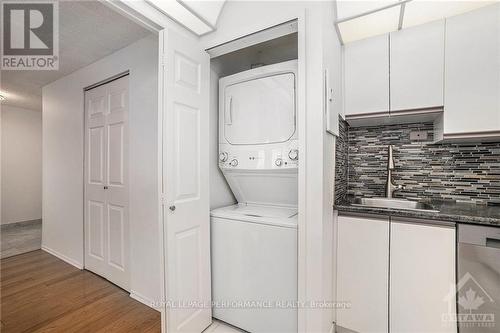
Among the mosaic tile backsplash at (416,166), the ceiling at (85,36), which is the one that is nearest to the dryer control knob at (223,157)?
the mosaic tile backsplash at (416,166)

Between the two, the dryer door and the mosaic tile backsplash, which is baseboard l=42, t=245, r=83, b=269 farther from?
the mosaic tile backsplash

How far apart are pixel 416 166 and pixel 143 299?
2.74 meters

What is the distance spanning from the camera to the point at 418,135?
194 centimetres

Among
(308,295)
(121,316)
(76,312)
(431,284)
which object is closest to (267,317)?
(308,295)

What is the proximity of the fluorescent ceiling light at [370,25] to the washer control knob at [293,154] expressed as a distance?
1000 mm

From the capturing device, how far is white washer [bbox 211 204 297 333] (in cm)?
151

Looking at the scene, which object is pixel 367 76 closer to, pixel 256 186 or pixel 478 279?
pixel 256 186

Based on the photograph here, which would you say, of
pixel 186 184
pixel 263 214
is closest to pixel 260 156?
pixel 263 214

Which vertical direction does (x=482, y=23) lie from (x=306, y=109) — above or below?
above

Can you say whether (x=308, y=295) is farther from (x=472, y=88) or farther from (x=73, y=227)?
(x=73, y=227)

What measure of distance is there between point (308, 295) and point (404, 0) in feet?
6.40

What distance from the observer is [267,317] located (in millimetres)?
1580

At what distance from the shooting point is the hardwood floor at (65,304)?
1.84 meters

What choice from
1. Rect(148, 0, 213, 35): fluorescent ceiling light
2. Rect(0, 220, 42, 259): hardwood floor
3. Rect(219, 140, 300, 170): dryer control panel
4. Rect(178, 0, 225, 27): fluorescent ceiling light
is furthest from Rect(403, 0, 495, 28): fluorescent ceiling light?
Rect(0, 220, 42, 259): hardwood floor
